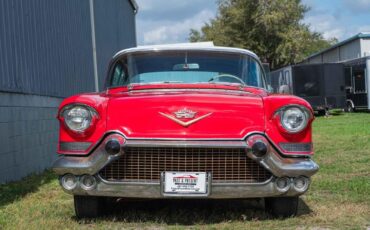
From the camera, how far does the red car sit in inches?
182

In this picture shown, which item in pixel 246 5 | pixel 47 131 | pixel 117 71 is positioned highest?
pixel 246 5

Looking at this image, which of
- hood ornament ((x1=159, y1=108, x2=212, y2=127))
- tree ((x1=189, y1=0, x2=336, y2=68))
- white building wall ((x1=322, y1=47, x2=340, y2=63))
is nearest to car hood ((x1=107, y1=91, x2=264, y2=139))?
hood ornament ((x1=159, y1=108, x2=212, y2=127))

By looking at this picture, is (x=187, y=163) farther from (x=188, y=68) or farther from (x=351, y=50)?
(x=351, y=50)

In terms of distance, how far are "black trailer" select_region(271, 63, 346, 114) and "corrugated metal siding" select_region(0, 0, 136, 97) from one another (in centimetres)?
1217

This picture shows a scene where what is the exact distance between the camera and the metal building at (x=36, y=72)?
26.1 feet

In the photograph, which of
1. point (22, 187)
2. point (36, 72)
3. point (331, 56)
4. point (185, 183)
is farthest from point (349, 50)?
point (185, 183)

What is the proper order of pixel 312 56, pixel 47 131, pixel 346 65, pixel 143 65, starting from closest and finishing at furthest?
pixel 143 65 < pixel 47 131 < pixel 346 65 < pixel 312 56

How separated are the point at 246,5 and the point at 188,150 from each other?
40820 millimetres

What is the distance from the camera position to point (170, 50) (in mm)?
6082

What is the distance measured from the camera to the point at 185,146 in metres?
4.57

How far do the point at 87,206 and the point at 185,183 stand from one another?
0.99 meters

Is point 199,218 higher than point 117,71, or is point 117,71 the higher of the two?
point 117,71

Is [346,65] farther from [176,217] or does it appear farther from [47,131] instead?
[176,217]

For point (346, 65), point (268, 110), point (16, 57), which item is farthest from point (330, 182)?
point (346, 65)
